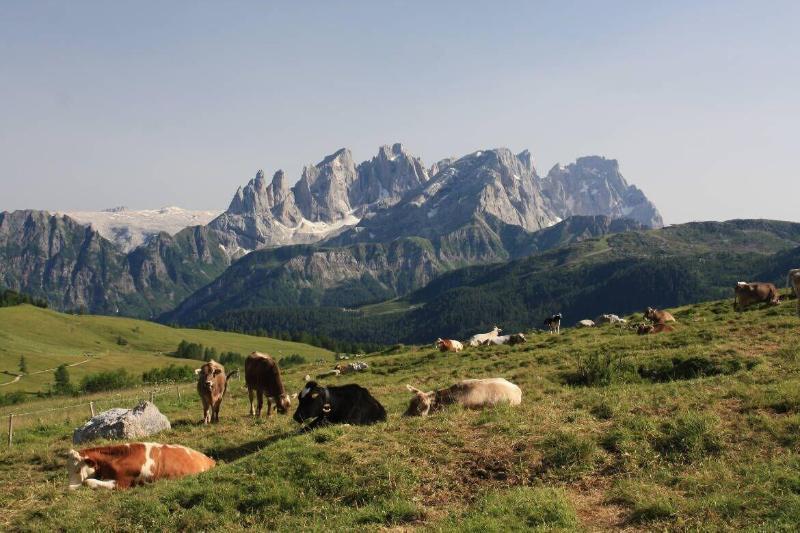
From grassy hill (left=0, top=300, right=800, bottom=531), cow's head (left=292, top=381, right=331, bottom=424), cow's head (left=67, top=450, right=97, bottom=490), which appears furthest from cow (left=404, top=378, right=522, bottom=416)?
cow's head (left=67, top=450, right=97, bottom=490)

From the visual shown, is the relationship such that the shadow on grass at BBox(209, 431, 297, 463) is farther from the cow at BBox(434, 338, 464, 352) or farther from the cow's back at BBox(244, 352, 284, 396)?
the cow at BBox(434, 338, 464, 352)

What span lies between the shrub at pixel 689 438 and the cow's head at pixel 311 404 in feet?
37.0

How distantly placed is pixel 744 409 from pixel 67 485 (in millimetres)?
20755

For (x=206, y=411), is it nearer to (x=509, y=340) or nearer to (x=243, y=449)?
(x=243, y=449)

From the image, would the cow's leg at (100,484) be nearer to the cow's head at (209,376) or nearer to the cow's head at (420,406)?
the cow's head at (209,376)

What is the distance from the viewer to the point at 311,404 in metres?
21.2

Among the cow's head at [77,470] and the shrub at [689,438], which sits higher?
the shrub at [689,438]

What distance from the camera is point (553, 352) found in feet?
119

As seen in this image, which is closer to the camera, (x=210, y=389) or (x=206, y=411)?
(x=210, y=389)

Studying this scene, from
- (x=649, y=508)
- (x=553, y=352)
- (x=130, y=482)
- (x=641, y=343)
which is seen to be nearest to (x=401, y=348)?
(x=553, y=352)

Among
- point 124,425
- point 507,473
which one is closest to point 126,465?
point 124,425

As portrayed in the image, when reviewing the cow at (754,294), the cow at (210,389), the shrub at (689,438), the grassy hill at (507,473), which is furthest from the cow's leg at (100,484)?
the cow at (754,294)

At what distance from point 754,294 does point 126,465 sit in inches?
1759

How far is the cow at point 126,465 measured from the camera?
17.1 m
